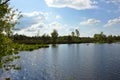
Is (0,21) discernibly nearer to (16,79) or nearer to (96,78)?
(16,79)

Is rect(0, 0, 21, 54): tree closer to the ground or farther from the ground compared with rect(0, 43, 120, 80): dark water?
farther from the ground

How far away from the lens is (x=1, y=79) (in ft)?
134

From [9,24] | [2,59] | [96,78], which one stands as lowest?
[96,78]

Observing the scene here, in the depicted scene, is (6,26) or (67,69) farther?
(67,69)

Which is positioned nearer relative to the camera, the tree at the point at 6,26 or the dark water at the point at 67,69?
the tree at the point at 6,26

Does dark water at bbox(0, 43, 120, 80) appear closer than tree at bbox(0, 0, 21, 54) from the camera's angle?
No

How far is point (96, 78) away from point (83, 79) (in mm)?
3396

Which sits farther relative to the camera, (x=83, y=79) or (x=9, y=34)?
(x=83, y=79)

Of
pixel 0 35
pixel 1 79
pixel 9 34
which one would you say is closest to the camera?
pixel 0 35

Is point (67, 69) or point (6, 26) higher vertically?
point (6, 26)

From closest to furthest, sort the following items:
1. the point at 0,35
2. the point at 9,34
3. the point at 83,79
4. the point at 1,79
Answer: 1. the point at 0,35
2. the point at 9,34
3. the point at 1,79
4. the point at 83,79

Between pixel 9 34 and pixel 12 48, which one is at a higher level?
pixel 9 34

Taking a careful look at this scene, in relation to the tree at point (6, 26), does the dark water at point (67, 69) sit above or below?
below

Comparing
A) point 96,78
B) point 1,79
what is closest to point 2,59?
point 1,79
